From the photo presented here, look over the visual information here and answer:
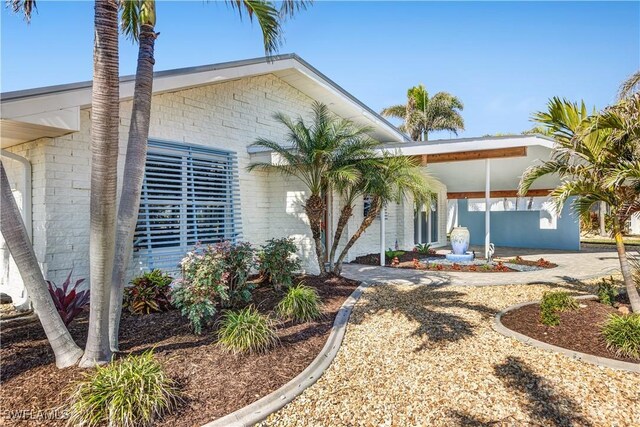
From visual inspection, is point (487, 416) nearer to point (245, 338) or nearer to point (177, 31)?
point (245, 338)

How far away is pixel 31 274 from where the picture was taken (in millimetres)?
3670

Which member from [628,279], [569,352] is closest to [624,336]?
[569,352]

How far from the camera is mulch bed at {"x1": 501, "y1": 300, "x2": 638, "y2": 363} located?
15.6 ft

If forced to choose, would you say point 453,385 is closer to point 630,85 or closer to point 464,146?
point 464,146

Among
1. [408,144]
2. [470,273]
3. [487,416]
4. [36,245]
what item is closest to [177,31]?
[36,245]

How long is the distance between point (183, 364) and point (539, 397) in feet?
13.1

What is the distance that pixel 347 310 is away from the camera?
6625 mm

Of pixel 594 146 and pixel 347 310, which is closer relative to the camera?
pixel 594 146

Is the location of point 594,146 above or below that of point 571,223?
above

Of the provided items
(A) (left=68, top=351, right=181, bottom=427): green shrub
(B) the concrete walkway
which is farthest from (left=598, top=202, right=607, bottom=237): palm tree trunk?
(A) (left=68, top=351, right=181, bottom=427): green shrub

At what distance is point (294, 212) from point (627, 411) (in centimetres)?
804

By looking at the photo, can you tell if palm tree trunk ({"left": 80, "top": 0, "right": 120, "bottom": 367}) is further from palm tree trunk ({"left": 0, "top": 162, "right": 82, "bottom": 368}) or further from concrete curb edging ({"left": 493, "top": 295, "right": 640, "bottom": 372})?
concrete curb edging ({"left": 493, "top": 295, "right": 640, "bottom": 372})

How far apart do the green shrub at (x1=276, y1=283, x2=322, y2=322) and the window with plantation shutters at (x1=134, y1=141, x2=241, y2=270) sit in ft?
8.95

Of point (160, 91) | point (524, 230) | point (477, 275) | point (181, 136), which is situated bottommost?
point (477, 275)
